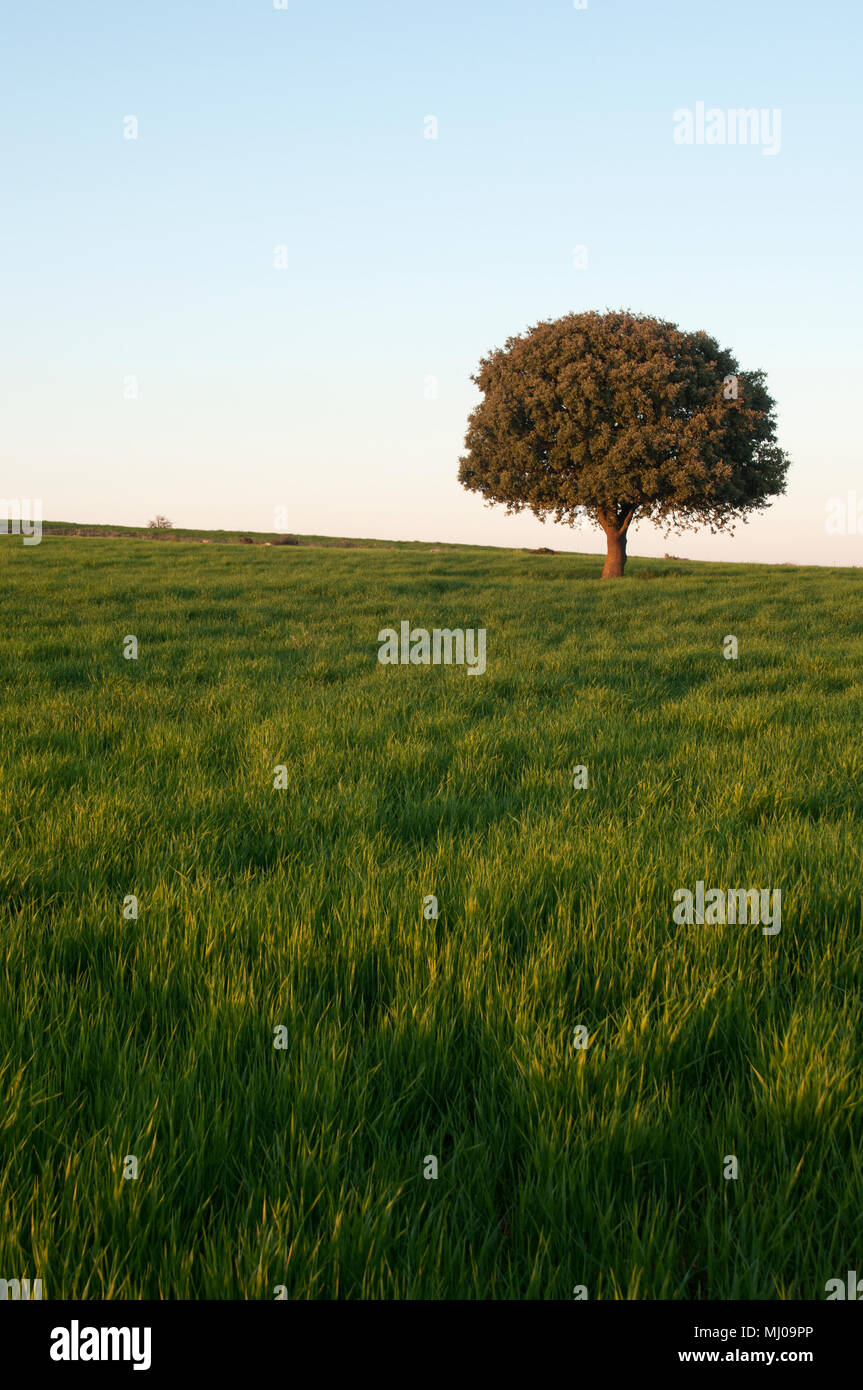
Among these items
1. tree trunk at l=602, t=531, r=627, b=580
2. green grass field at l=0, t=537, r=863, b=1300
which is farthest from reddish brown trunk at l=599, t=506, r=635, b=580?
green grass field at l=0, t=537, r=863, b=1300

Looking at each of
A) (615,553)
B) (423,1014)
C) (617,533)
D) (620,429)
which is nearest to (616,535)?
(617,533)

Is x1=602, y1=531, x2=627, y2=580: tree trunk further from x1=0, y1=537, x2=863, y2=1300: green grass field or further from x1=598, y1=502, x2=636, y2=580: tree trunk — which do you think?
x1=0, y1=537, x2=863, y2=1300: green grass field

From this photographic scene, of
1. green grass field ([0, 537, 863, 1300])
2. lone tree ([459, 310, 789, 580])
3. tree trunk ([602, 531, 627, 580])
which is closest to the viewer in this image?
green grass field ([0, 537, 863, 1300])

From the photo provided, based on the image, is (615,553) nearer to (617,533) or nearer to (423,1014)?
(617,533)

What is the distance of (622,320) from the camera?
31.8 meters

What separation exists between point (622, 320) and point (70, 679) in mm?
30335

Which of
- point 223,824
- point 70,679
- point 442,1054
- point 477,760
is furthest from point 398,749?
point 70,679

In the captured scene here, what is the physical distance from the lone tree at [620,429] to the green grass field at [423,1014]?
2491cm

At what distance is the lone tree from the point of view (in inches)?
1154

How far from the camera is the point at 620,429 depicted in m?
30.4

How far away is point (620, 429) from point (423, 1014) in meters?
31.3

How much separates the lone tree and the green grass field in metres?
24.9
